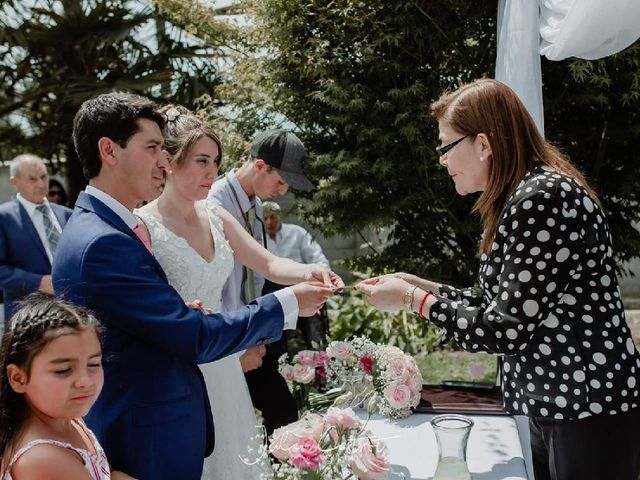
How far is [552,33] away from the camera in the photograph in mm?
3234

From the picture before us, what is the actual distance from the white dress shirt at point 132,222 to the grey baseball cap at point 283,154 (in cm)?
154

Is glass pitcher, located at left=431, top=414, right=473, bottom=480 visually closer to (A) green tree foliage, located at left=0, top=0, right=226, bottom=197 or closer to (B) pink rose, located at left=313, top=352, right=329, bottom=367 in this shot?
(B) pink rose, located at left=313, top=352, right=329, bottom=367

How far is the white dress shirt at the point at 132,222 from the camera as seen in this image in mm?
1807

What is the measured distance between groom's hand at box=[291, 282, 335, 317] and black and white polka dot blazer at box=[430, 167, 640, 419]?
46cm

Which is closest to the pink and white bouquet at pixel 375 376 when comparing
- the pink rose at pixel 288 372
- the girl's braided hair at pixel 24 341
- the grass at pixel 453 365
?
the pink rose at pixel 288 372

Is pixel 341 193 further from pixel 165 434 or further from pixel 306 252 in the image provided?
pixel 165 434

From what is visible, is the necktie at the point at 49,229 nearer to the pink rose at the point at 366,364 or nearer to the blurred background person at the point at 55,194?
the blurred background person at the point at 55,194

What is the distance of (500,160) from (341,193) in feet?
9.19

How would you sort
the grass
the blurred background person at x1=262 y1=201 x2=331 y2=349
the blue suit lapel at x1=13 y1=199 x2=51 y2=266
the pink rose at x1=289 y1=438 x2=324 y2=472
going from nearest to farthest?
1. the pink rose at x1=289 y1=438 x2=324 y2=472
2. the blue suit lapel at x1=13 y1=199 x2=51 y2=266
3. the blurred background person at x1=262 y1=201 x2=331 y2=349
4. the grass

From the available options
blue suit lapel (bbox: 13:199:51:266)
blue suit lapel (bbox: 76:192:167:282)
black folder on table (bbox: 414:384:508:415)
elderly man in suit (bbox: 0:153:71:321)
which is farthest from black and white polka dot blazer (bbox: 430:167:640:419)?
blue suit lapel (bbox: 13:199:51:266)

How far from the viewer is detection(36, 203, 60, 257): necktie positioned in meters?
4.85

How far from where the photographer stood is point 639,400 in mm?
1810

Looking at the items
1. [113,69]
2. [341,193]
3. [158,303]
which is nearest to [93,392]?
[158,303]

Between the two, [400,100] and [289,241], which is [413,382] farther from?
[289,241]
